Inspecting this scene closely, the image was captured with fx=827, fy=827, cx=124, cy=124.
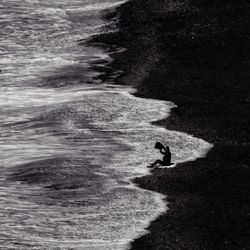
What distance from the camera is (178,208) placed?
70.8ft

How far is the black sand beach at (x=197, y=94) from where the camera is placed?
794 inches

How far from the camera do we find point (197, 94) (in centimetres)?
3325

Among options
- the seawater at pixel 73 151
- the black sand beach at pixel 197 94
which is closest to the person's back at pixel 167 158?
the black sand beach at pixel 197 94

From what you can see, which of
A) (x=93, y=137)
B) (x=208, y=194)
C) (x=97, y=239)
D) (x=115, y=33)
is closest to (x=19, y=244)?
(x=97, y=239)

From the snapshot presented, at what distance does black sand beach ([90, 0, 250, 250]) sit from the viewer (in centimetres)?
2016

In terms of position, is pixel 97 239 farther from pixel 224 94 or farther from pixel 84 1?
pixel 84 1

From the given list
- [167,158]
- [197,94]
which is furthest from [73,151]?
[197,94]

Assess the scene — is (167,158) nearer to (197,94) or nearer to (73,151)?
(73,151)

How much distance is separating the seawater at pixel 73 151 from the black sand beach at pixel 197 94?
2.29ft

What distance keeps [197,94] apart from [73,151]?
322 inches

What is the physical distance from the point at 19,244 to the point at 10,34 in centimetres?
3150

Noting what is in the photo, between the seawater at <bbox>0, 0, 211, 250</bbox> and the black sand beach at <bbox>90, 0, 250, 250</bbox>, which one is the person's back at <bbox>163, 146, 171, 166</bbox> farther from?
the seawater at <bbox>0, 0, 211, 250</bbox>

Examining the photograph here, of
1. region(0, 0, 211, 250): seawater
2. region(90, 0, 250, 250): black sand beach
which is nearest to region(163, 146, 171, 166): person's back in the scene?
region(90, 0, 250, 250): black sand beach

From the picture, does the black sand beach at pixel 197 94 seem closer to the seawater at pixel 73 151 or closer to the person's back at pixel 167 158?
the person's back at pixel 167 158
